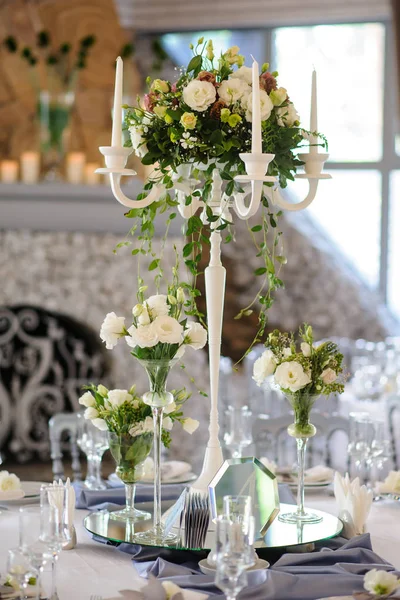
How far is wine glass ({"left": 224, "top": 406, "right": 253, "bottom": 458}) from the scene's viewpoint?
3236 millimetres

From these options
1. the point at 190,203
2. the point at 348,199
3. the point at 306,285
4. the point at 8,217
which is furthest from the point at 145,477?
the point at 348,199

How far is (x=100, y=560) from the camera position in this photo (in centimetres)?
225

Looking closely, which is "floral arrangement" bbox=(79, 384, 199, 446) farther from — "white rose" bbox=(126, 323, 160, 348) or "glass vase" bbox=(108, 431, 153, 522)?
"white rose" bbox=(126, 323, 160, 348)

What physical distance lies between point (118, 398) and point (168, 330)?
0.32 meters

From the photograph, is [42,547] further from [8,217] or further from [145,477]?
[8,217]

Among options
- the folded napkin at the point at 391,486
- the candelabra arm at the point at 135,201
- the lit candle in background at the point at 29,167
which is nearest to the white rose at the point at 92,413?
the candelabra arm at the point at 135,201

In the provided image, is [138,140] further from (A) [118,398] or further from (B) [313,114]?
(A) [118,398]

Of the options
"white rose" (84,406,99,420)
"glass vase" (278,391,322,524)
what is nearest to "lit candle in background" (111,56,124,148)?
"white rose" (84,406,99,420)

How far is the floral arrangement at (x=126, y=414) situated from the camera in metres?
2.39

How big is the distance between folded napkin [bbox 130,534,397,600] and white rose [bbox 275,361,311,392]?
0.40m

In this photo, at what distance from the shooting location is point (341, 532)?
8.04 feet

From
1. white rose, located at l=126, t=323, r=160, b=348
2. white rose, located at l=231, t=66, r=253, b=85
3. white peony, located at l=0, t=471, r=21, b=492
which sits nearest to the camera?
white rose, located at l=126, t=323, r=160, b=348

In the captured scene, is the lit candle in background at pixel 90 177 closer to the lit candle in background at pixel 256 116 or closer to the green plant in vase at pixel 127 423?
the green plant in vase at pixel 127 423

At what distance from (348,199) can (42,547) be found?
256 inches
